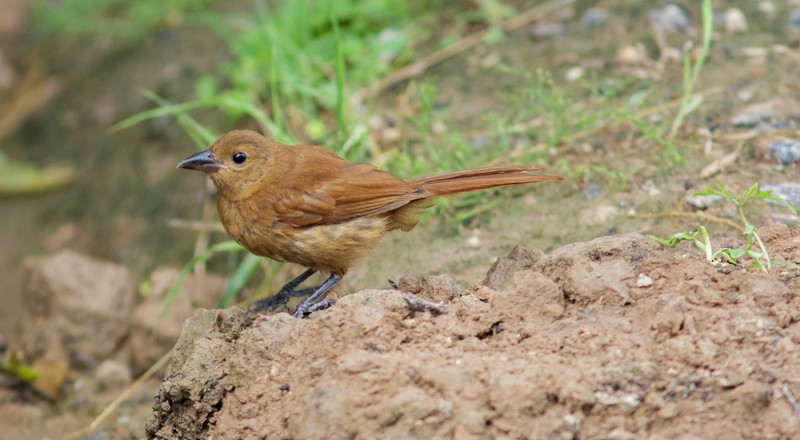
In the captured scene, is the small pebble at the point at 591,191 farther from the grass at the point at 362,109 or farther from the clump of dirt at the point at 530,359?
the clump of dirt at the point at 530,359

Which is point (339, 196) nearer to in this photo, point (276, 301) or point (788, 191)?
point (276, 301)

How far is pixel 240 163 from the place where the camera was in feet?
13.7

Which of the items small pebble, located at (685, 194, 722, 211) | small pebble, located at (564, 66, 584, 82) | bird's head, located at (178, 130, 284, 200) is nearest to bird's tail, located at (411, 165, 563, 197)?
bird's head, located at (178, 130, 284, 200)

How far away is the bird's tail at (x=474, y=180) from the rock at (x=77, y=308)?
228cm

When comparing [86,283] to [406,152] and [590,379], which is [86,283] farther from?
[590,379]

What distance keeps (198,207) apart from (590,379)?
13.4ft

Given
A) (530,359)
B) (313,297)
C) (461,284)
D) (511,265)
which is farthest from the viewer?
(461,284)

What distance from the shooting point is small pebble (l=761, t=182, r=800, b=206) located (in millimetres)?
3994

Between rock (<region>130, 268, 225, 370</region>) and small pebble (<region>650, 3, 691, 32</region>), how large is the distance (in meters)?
3.20

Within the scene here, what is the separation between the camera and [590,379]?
7.97 ft

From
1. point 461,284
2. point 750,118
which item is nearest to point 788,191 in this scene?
point 750,118

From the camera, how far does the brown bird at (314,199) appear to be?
12.9 ft

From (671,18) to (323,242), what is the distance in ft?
10.1

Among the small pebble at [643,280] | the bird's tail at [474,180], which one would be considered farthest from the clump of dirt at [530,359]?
the bird's tail at [474,180]
